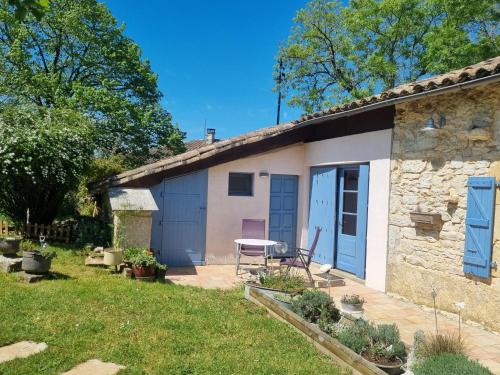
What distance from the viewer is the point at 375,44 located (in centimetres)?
1944

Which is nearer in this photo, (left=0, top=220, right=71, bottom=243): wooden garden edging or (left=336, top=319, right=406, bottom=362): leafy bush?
(left=336, top=319, right=406, bottom=362): leafy bush

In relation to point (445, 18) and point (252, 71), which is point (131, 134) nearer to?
point (252, 71)

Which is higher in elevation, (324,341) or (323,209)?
(323,209)

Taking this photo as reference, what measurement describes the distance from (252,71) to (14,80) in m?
13.8

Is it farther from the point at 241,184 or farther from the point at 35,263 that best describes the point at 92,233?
the point at 241,184

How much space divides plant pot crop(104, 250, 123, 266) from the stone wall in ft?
16.6

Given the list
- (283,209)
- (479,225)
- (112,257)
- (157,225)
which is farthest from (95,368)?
(283,209)

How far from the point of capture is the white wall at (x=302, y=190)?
312 inches

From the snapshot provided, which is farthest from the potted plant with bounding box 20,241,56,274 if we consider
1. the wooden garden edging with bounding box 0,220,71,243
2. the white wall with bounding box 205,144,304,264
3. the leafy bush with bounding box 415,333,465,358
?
the leafy bush with bounding box 415,333,465,358

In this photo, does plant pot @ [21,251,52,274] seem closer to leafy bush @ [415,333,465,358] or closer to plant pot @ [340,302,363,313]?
plant pot @ [340,302,363,313]

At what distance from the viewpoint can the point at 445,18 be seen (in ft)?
57.1

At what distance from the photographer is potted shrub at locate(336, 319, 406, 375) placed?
165 inches

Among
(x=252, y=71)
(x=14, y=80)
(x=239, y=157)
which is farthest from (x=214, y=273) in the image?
(x=252, y=71)

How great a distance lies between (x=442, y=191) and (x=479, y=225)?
0.87m
